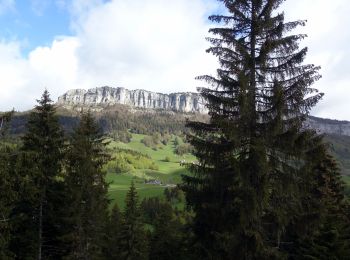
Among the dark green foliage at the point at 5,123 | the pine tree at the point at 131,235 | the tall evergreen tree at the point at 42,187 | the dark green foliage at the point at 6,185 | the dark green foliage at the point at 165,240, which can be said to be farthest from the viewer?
the dark green foliage at the point at 165,240

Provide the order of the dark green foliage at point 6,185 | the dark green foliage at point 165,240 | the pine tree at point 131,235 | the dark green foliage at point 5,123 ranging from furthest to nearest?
the dark green foliage at point 165,240
the pine tree at point 131,235
the dark green foliage at point 5,123
the dark green foliage at point 6,185

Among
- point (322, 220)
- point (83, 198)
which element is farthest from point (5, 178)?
point (322, 220)

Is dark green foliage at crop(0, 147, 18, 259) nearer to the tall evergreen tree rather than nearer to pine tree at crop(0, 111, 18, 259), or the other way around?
pine tree at crop(0, 111, 18, 259)

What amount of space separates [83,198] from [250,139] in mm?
14352

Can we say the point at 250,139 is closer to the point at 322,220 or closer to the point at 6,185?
the point at 322,220

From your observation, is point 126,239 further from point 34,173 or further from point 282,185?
point 282,185

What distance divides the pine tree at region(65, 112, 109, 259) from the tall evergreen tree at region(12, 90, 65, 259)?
858mm

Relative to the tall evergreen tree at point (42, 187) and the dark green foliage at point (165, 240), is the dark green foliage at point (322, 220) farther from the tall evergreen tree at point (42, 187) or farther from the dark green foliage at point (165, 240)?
the dark green foliage at point (165, 240)

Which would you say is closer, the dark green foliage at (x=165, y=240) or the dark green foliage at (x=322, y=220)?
the dark green foliage at (x=322, y=220)

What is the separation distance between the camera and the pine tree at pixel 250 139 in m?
18.2

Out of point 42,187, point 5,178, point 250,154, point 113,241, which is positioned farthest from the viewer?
point 113,241

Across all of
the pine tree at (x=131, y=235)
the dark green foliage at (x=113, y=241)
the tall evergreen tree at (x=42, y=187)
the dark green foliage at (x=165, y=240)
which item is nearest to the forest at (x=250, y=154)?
the tall evergreen tree at (x=42, y=187)

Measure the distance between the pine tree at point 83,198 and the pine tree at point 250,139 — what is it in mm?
10245

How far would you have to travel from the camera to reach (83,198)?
94.5 feet
